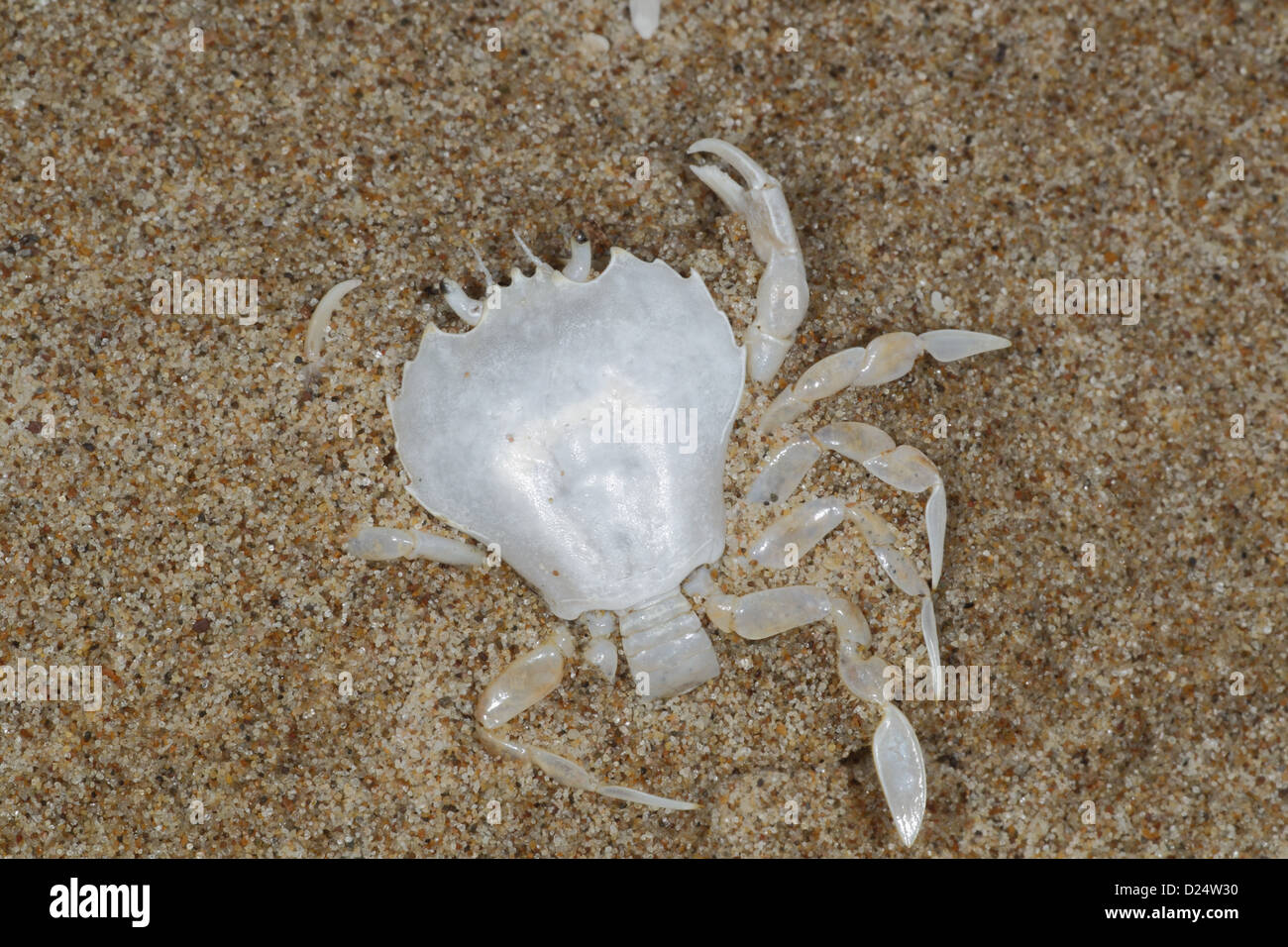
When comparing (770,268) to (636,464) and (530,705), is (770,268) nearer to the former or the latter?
(636,464)

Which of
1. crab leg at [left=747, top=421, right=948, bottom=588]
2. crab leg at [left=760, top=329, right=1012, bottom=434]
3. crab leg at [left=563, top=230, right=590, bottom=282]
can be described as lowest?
crab leg at [left=747, top=421, right=948, bottom=588]

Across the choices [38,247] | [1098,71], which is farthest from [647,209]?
[38,247]

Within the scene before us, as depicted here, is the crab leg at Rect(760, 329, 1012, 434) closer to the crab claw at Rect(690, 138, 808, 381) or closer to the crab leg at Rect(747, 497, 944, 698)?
the crab claw at Rect(690, 138, 808, 381)

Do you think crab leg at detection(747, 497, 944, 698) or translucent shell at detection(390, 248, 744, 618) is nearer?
translucent shell at detection(390, 248, 744, 618)

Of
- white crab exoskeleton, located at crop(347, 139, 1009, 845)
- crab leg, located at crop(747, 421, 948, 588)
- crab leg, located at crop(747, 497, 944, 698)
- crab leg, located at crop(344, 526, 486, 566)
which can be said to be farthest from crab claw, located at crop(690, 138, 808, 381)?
crab leg, located at crop(344, 526, 486, 566)

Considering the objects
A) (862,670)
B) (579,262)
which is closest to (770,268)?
(579,262)

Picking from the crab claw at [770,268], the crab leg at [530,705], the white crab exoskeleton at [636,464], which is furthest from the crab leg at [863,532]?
the crab leg at [530,705]

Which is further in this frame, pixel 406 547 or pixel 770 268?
pixel 770 268
